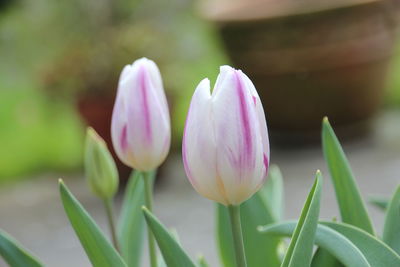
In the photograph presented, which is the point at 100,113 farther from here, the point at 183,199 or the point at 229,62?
the point at 229,62


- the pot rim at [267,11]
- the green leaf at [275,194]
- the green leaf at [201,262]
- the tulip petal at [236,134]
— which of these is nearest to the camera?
the tulip petal at [236,134]

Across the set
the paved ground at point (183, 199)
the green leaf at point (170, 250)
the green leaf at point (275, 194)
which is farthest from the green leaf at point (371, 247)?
the paved ground at point (183, 199)

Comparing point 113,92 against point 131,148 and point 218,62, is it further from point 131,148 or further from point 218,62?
point 131,148

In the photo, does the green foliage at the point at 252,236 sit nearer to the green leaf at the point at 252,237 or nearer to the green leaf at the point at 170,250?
the green leaf at the point at 252,237

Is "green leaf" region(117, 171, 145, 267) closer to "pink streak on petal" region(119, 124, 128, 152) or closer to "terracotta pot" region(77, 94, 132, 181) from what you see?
"pink streak on petal" region(119, 124, 128, 152)

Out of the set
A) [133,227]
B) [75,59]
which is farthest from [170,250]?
[75,59]

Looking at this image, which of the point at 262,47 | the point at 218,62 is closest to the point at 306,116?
the point at 262,47

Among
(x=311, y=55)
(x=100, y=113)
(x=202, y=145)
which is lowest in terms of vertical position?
(x=202, y=145)
